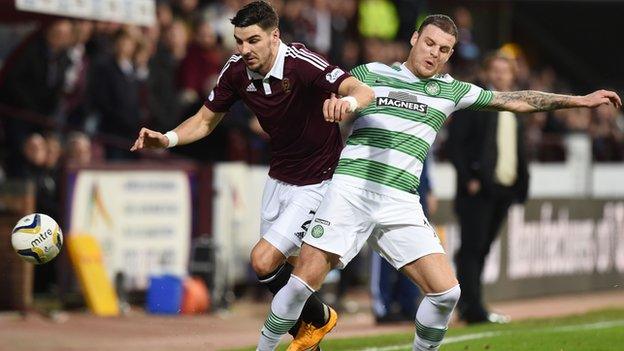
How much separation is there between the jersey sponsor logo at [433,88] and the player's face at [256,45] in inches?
41.9

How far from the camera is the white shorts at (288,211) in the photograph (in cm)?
980

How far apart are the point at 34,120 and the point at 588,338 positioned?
7038mm

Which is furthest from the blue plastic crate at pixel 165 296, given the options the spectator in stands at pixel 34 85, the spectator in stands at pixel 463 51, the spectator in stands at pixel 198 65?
the spectator in stands at pixel 463 51

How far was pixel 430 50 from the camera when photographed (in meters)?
9.55

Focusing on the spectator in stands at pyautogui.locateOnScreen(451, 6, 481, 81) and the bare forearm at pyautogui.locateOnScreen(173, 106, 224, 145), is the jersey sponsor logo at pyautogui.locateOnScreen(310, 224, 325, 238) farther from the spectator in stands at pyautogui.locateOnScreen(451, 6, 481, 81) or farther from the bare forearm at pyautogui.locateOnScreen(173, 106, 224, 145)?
the spectator in stands at pyautogui.locateOnScreen(451, 6, 481, 81)

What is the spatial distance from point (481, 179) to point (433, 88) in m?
5.11

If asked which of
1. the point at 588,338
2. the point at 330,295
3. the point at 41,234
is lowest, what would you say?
the point at 330,295

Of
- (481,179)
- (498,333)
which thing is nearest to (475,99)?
(498,333)

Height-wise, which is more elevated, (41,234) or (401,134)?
(401,134)

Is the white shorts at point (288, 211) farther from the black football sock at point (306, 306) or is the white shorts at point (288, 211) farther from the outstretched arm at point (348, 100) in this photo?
the outstretched arm at point (348, 100)

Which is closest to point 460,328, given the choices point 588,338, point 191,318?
point 588,338

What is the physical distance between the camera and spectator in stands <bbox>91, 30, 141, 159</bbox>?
54.9 feet

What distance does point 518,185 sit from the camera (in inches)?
583

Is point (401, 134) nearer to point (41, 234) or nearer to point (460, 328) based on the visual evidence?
point (41, 234)
